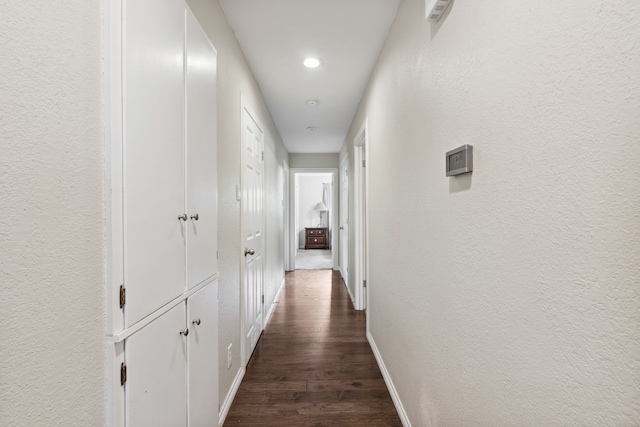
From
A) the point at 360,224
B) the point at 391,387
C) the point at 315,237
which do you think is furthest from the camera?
the point at 315,237

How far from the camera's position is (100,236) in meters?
0.72

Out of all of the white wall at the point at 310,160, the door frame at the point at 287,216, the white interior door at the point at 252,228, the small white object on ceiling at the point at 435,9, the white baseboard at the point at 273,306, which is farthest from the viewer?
the white wall at the point at 310,160

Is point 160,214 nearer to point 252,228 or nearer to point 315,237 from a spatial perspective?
point 252,228

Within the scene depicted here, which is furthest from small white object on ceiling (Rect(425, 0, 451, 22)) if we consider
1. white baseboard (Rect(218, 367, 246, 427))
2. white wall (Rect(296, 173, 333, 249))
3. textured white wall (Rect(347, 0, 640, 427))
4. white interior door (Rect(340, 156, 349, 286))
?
white wall (Rect(296, 173, 333, 249))

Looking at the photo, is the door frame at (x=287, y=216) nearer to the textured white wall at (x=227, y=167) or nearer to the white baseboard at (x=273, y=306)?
the white baseboard at (x=273, y=306)

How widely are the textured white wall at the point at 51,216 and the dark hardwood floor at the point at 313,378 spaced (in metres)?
1.37

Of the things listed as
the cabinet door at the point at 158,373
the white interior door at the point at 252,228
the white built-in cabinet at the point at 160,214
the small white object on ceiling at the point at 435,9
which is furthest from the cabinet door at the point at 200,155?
the small white object on ceiling at the point at 435,9

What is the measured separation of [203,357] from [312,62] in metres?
2.20

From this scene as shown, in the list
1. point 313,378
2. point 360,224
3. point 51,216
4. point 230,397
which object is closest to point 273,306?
point 360,224

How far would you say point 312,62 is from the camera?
2424 mm

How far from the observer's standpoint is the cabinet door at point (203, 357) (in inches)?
47.6

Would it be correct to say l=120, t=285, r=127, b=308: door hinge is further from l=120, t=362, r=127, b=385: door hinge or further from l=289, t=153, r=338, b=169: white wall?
l=289, t=153, r=338, b=169: white wall

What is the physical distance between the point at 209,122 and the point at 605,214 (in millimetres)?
1430

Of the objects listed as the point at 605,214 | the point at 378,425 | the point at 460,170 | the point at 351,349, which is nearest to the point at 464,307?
the point at 460,170
